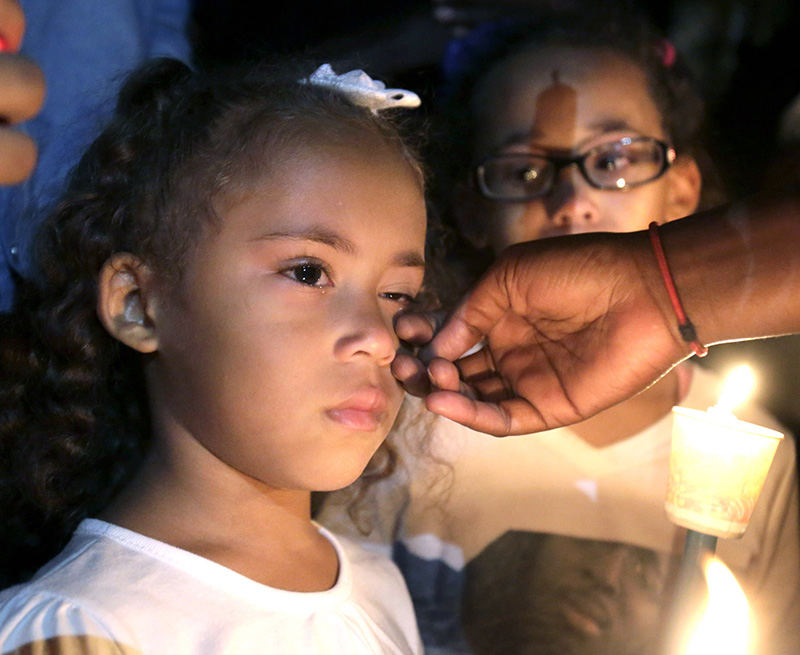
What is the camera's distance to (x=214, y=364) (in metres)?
1.27

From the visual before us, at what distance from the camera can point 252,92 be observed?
1465 millimetres

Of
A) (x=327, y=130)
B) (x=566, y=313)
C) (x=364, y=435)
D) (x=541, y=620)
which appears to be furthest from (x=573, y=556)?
(x=327, y=130)

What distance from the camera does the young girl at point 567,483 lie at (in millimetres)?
1896

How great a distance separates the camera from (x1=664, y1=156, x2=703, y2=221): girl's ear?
2.09m

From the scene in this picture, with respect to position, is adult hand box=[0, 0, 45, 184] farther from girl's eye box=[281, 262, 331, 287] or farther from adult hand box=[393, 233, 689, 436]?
adult hand box=[393, 233, 689, 436]

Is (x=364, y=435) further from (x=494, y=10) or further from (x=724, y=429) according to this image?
(x=494, y=10)

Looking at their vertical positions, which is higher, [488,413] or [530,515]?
[488,413]

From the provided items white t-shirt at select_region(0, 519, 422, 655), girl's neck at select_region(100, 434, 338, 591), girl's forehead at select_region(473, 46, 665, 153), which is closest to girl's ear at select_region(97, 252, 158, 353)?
girl's neck at select_region(100, 434, 338, 591)

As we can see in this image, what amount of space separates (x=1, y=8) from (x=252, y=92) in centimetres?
55

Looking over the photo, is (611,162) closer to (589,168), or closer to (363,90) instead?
(589,168)

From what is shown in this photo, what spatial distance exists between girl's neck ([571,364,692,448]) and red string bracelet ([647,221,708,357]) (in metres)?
0.65

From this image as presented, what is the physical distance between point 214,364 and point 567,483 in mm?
1025

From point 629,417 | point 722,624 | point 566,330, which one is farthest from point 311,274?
point 629,417

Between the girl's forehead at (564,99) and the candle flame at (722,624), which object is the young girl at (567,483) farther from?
the candle flame at (722,624)
